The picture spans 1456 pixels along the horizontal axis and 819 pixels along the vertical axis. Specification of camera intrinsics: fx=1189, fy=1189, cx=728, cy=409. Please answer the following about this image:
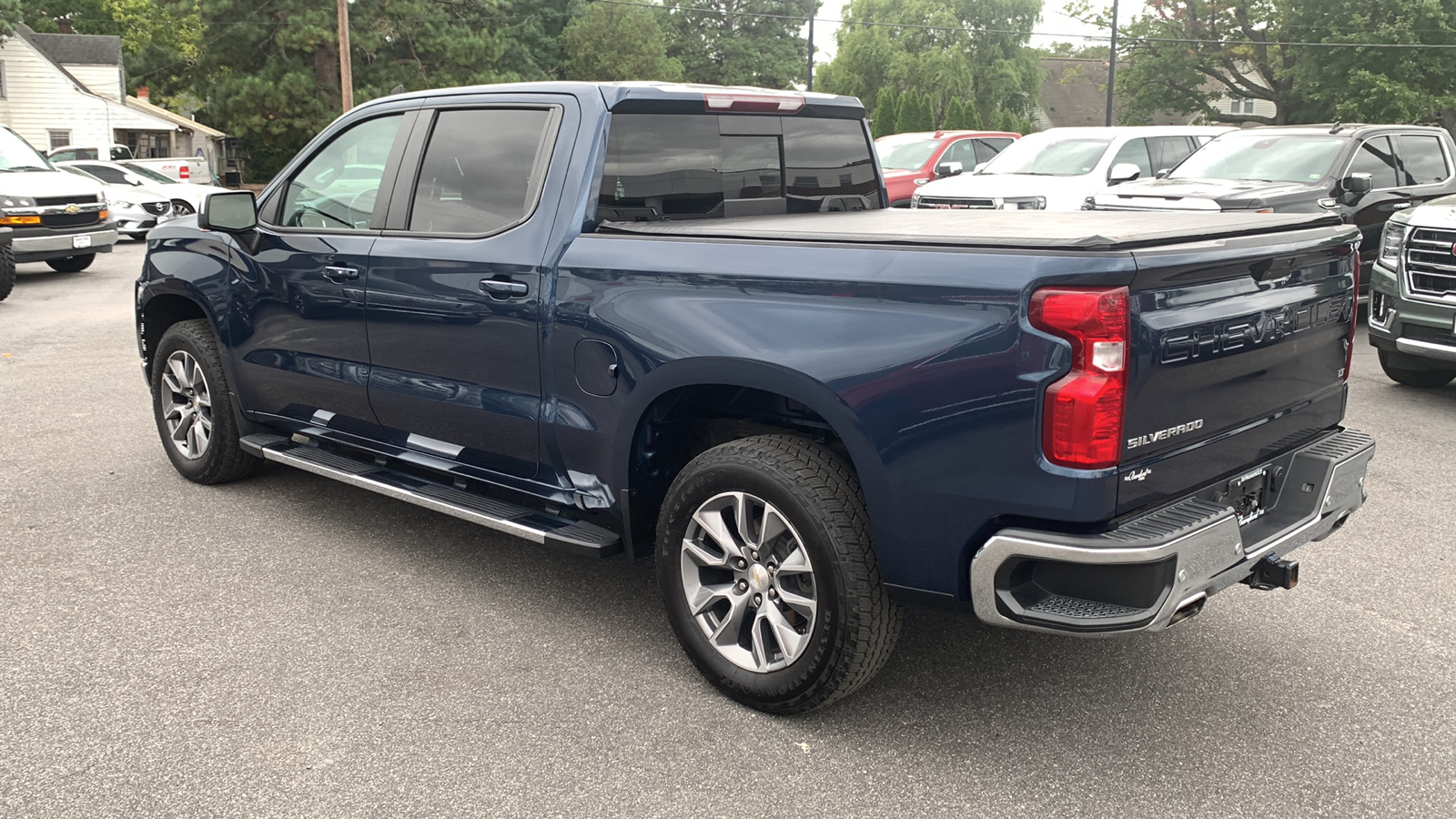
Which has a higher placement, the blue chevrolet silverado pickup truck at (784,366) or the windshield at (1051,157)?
the windshield at (1051,157)

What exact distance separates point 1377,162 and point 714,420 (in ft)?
31.2

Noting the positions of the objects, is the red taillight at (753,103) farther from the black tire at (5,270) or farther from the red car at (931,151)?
the red car at (931,151)

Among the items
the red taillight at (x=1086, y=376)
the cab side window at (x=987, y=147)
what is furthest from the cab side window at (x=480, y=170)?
the cab side window at (x=987, y=147)

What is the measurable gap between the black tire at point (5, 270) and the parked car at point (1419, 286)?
13.4 m

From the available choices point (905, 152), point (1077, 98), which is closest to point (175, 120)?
point (905, 152)

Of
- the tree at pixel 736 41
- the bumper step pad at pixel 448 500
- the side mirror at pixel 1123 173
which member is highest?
the tree at pixel 736 41

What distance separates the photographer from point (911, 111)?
42625 mm

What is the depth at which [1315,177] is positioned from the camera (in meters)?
Answer: 10.4

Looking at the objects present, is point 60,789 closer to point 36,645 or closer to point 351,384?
point 36,645

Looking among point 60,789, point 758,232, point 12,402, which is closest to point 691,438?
point 758,232

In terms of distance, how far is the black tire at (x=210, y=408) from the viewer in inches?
219

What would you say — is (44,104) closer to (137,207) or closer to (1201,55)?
(137,207)

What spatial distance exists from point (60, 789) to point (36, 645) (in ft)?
3.60

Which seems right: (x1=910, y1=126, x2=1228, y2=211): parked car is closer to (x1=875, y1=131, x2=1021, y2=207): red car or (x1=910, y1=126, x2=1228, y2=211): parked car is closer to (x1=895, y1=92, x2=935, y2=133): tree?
(x1=875, y1=131, x2=1021, y2=207): red car
